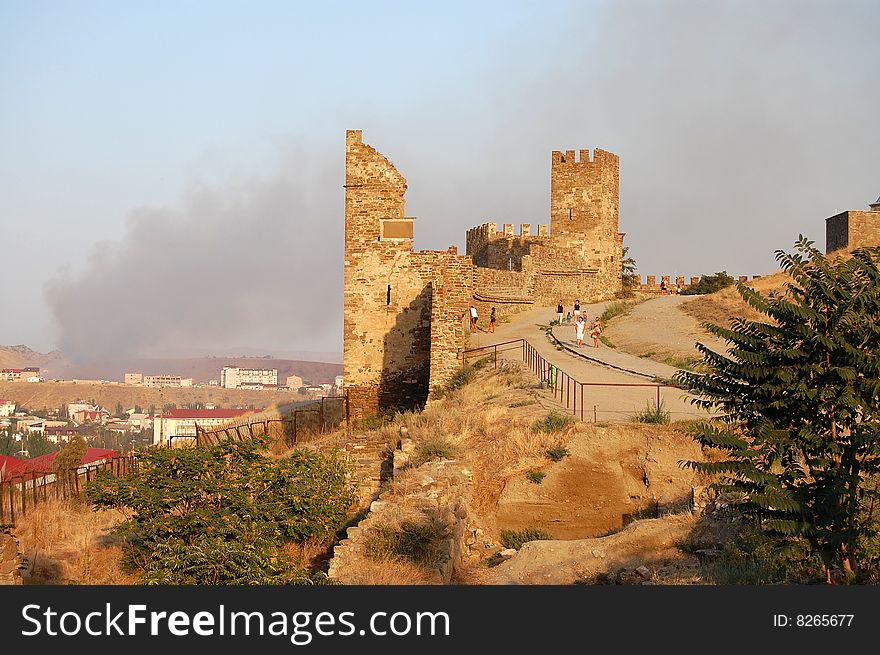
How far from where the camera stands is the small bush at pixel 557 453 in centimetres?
1728

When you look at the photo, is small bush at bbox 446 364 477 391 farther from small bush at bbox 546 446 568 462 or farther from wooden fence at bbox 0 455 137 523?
wooden fence at bbox 0 455 137 523

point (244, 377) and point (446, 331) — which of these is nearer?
point (446, 331)

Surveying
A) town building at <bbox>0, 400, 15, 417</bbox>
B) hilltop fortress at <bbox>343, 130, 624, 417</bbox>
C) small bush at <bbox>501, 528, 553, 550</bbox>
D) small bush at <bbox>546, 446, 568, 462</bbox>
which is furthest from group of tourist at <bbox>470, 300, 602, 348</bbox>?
town building at <bbox>0, 400, 15, 417</bbox>

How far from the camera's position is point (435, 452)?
18.0 metres

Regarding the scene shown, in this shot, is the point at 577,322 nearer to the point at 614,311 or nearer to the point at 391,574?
the point at 614,311

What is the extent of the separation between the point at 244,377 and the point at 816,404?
139 metres

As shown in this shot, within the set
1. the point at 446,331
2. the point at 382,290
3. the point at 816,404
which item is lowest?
the point at 816,404

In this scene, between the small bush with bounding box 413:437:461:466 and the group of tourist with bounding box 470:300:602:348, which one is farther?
the group of tourist with bounding box 470:300:602:348

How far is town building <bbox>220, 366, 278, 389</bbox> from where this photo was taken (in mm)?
142875

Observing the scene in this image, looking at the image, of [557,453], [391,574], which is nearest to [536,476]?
[557,453]

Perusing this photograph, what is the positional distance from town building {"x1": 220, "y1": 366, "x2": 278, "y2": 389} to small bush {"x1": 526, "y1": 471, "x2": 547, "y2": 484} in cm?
12628

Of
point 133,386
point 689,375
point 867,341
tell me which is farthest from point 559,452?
point 133,386

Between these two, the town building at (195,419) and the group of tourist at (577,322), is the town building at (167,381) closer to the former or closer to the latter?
the town building at (195,419)

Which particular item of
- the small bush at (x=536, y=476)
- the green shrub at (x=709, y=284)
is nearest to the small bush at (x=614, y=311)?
the green shrub at (x=709, y=284)
